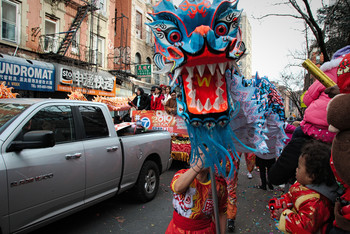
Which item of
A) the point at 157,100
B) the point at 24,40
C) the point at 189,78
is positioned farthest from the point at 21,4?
the point at 189,78

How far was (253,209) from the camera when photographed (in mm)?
4344

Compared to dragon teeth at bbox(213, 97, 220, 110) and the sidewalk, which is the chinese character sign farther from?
dragon teeth at bbox(213, 97, 220, 110)

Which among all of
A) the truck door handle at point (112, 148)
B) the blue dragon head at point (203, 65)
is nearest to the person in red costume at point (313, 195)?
the blue dragon head at point (203, 65)

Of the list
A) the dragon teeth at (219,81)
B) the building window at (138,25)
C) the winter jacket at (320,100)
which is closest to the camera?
the dragon teeth at (219,81)

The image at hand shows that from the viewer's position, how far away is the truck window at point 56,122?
2770mm

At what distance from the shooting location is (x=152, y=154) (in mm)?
4762

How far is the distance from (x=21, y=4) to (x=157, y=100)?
364 inches

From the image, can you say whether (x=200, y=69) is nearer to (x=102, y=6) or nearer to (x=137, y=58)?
(x=102, y=6)

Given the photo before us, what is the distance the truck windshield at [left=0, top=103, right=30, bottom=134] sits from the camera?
2509mm

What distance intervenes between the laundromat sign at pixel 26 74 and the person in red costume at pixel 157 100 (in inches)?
275

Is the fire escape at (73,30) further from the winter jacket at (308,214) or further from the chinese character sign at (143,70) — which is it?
the winter jacket at (308,214)

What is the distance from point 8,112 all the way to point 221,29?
2.59 meters

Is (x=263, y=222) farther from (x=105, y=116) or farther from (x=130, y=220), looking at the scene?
(x=105, y=116)

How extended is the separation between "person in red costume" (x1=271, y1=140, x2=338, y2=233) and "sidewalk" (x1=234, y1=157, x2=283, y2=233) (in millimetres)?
2124
